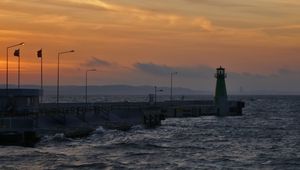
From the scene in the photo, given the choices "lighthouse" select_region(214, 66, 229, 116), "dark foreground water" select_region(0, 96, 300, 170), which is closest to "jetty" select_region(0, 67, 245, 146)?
"dark foreground water" select_region(0, 96, 300, 170)

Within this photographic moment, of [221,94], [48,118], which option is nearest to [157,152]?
[48,118]

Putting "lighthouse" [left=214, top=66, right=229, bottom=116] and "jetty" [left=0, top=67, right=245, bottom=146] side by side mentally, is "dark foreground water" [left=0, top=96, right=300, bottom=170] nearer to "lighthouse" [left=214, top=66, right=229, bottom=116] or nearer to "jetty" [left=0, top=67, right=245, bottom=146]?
"jetty" [left=0, top=67, right=245, bottom=146]

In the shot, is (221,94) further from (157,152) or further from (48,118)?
(157,152)

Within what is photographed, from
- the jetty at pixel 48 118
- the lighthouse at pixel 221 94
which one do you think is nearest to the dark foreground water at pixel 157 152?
the jetty at pixel 48 118

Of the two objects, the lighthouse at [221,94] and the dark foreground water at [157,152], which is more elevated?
the lighthouse at [221,94]

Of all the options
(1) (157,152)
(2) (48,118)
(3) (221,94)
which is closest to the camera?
(1) (157,152)

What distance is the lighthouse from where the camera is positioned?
133 metres

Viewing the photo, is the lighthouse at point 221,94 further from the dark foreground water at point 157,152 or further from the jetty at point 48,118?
the dark foreground water at point 157,152

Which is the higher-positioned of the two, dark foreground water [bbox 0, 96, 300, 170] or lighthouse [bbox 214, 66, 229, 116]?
lighthouse [bbox 214, 66, 229, 116]

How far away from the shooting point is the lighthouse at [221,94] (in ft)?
436

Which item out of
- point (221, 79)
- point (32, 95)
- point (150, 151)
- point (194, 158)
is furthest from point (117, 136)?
point (221, 79)

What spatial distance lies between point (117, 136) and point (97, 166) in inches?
1181

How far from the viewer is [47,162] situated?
49.7 meters

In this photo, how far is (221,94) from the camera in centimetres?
13562
